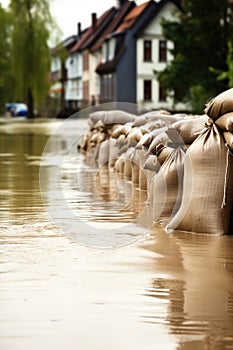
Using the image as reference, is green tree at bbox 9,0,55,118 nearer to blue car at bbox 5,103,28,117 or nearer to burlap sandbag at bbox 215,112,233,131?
blue car at bbox 5,103,28,117

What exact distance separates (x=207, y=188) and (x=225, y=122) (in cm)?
49

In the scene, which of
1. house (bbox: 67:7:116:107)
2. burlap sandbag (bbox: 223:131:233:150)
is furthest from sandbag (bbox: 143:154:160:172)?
house (bbox: 67:7:116:107)

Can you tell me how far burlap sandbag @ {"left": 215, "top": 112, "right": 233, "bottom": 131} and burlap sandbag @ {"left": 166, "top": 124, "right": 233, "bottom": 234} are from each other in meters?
0.05

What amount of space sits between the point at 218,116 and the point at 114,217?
4.72 ft

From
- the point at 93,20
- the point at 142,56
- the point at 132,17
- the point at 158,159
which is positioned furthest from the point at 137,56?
the point at 158,159

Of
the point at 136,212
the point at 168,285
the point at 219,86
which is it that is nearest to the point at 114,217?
the point at 136,212

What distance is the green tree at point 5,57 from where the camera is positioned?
5481cm

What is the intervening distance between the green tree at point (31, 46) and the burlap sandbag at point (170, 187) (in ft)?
154

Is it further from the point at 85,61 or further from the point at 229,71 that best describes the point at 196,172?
the point at 85,61

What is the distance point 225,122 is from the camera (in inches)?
245

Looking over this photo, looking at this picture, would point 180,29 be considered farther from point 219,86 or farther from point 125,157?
point 125,157

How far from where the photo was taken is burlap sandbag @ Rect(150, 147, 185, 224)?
684 cm

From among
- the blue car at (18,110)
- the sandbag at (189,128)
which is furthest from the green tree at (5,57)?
the sandbag at (189,128)

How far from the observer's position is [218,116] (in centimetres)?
640
